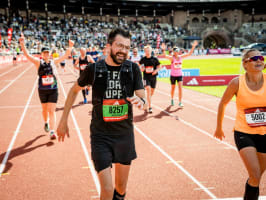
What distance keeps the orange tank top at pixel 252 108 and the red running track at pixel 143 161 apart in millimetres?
1340

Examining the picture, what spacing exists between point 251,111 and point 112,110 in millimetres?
1734

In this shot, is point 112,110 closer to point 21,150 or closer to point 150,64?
point 21,150

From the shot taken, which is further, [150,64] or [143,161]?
[150,64]

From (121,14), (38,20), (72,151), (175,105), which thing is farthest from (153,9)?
(72,151)

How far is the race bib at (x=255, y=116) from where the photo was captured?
3.35 metres

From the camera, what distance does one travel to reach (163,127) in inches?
319

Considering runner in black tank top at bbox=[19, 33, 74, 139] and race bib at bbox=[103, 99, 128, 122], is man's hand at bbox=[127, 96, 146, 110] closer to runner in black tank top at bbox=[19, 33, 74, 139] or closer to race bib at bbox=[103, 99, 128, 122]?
race bib at bbox=[103, 99, 128, 122]

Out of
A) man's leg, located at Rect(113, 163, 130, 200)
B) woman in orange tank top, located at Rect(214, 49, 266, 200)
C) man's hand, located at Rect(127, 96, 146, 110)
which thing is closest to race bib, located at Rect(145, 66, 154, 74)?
woman in orange tank top, located at Rect(214, 49, 266, 200)

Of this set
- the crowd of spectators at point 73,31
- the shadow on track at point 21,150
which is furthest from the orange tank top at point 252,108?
the crowd of spectators at point 73,31

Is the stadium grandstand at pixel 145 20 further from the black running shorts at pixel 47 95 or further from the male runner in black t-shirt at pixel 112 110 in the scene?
the male runner in black t-shirt at pixel 112 110

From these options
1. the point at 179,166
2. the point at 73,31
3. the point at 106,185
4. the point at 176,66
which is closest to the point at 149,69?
the point at 176,66

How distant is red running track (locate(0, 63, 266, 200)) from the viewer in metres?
4.32

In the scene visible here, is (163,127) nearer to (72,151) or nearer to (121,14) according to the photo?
(72,151)

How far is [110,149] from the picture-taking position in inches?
117
